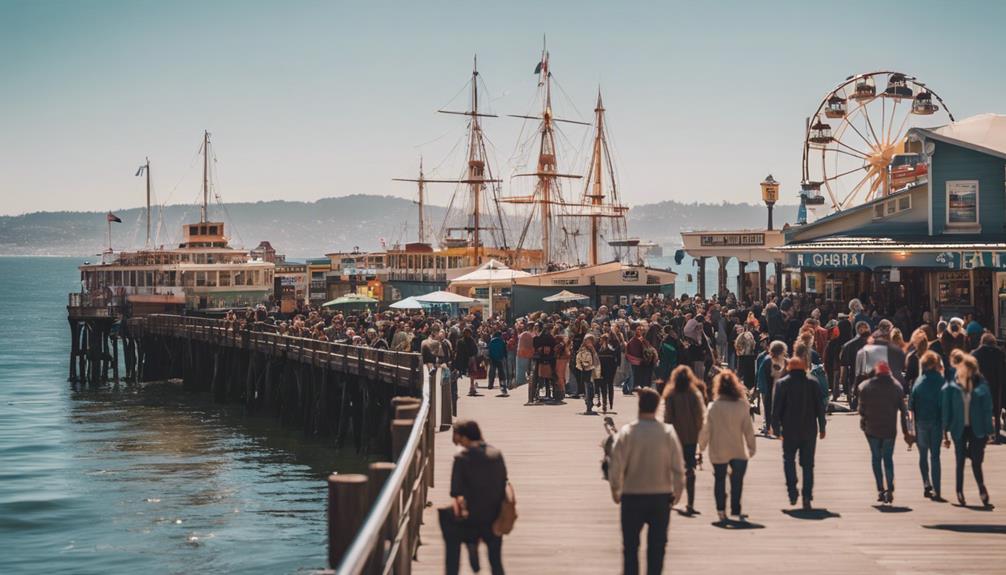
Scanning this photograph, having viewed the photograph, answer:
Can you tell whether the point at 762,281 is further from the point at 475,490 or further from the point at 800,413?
the point at 475,490

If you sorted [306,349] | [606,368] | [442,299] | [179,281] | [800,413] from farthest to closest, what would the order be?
[179,281] → [442,299] → [306,349] → [606,368] → [800,413]

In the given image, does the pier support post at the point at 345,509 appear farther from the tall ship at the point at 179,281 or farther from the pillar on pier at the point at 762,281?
the tall ship at the point at 179,281

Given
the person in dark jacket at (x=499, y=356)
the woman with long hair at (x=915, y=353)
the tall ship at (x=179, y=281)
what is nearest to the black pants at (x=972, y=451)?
the woman with long hair at (x=915, y=353)

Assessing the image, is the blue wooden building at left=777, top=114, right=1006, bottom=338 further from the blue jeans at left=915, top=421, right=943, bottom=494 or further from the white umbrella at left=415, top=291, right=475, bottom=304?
the white umbrella at left=415, top=291, right=475, bottom=304

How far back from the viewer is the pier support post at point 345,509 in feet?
23.9

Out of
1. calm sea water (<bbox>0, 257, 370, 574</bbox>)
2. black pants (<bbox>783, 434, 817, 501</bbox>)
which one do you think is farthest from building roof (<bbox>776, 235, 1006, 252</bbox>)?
black pants (<bbox>783, 434, 817, 501</bbox>)

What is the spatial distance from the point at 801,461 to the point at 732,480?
954mm

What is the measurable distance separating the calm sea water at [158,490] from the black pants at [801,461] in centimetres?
833

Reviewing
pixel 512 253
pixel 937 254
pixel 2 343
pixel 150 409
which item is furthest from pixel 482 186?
pixel 937 254

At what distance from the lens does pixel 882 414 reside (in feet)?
40.6

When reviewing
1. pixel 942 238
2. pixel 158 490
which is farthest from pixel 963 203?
pixel 158 490

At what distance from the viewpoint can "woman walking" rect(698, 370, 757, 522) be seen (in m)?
11.5

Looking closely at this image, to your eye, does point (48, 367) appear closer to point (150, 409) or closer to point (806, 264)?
point (150, 409)

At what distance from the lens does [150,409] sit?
4641 cm
